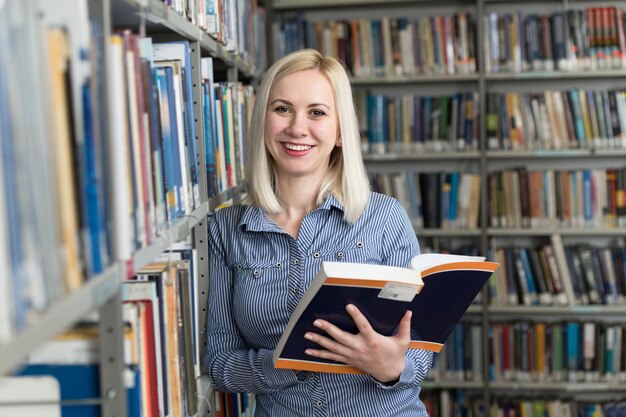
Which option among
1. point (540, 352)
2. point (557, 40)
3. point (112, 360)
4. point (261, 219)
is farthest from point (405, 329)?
point (557, 40)

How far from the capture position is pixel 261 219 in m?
1.72

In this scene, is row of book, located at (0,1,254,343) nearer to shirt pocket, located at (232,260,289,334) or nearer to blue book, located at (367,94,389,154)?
shirt pocket, located at (232,260,289,334)

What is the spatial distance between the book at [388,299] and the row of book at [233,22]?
23.7 inches

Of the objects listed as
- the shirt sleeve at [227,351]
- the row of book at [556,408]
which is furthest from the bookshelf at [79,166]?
the row of book at [556,408]

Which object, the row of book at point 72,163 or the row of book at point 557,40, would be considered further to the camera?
the row of book at point 557,40

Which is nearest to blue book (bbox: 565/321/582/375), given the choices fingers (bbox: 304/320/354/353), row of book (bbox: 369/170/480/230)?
row of book (bbox: 369/170/480/230)

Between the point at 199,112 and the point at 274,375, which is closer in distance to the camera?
the point at 274,375

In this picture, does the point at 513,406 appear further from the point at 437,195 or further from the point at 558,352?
the point at 437,195

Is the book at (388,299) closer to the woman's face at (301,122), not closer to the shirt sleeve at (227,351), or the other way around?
the shirt sleeve at (227,351)

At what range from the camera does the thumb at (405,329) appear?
1458 mm

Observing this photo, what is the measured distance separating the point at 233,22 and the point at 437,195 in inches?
70.2

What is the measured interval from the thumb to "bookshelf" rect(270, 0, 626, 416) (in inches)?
96.6

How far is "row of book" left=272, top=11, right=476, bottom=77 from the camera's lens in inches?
152

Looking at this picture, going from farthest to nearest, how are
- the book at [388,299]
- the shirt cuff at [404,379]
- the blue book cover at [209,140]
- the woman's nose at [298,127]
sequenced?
the blue book cover at [209,140] < the woman's nose at [298,127] < the shirt cuff at [404,379] < the book at [388,299]
